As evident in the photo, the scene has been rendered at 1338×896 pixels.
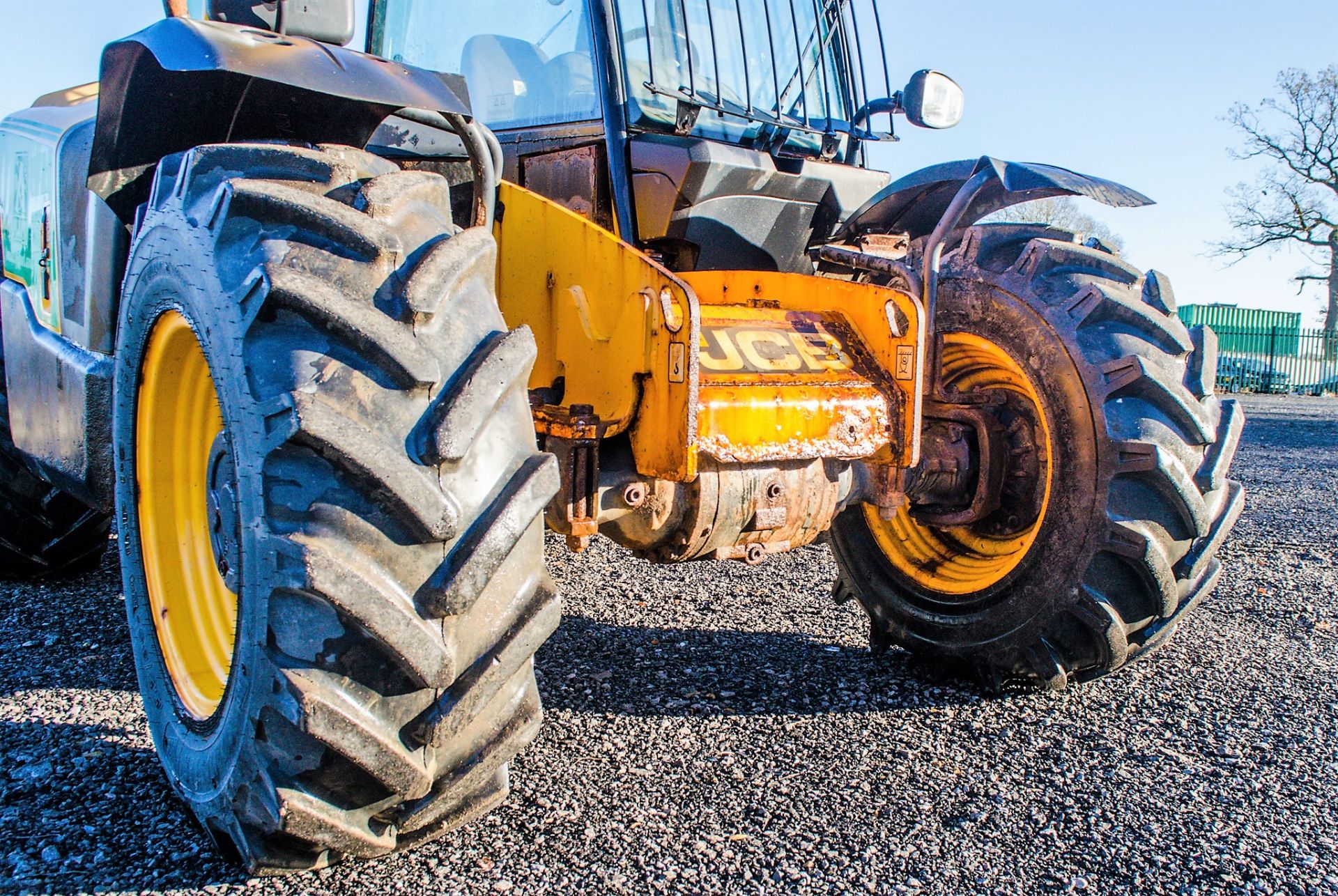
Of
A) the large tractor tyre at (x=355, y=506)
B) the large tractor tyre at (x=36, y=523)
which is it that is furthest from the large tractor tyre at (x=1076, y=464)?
the large tractor tyre at (x=36, y=523)

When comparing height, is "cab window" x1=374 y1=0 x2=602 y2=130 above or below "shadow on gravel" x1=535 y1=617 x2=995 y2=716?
above

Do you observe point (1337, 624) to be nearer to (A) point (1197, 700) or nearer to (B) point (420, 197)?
(A) point (1197, 700)

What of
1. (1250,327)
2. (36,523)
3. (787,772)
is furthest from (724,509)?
(1250,327)

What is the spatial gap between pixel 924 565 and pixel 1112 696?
2.34ft

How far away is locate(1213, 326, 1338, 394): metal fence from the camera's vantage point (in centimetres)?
2455

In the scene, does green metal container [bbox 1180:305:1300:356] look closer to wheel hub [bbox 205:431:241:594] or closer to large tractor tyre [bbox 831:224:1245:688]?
large tractor tyre [bbox 831:224:1245:688]

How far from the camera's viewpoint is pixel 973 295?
3.13 m

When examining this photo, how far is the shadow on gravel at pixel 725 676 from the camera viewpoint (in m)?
3.04

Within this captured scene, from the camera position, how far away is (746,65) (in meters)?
3.12

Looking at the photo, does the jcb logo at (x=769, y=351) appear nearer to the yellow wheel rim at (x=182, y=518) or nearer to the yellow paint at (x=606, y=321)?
the yellow paint at (x=606, y=321)

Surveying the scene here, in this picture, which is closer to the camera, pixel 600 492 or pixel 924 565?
pixel 600 492

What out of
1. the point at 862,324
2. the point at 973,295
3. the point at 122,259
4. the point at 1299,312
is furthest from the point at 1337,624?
the point at 1299,312

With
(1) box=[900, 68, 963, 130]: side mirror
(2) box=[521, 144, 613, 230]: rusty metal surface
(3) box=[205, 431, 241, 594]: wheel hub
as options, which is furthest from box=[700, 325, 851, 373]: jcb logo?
(3) box=[205, 431, 241, 594]: wheel hub

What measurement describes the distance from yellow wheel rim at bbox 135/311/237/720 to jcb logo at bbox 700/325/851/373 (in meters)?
1.22
